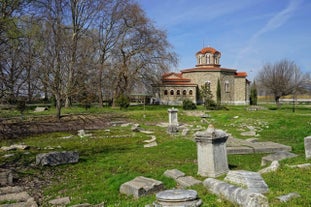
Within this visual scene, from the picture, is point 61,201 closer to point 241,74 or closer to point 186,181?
point 186,181

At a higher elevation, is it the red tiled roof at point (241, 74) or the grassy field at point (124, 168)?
the red tiled roof at point (241, 74)

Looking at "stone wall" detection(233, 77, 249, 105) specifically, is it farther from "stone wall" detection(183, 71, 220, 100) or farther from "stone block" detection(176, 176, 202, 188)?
"stone block" detection(176, 176, 202, 188)

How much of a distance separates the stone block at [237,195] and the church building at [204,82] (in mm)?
41319

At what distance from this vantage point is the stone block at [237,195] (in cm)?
384

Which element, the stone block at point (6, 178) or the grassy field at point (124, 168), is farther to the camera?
the stone block at point (6, 178)

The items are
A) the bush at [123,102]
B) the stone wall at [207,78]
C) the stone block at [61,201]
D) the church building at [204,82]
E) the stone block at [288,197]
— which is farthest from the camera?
the stone wall at [207,78]

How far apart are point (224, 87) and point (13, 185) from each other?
1851 inches

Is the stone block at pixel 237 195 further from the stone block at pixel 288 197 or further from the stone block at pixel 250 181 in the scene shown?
the stone block at pixel 288 197

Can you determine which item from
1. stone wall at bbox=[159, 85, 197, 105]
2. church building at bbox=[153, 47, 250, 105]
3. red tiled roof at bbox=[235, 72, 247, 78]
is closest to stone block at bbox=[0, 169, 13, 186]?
church building at bbox=[153, 47, 250, 105]

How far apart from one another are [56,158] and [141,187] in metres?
4.25

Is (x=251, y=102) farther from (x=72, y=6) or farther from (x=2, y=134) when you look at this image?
(x=2, y=134)

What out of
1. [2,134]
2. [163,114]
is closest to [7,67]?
[2,134]

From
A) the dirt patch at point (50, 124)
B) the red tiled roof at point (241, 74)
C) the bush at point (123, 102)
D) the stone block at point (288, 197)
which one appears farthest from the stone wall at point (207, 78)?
the stone block at point (288, 197)

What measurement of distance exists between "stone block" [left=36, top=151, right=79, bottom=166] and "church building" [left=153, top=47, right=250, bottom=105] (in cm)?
3729
